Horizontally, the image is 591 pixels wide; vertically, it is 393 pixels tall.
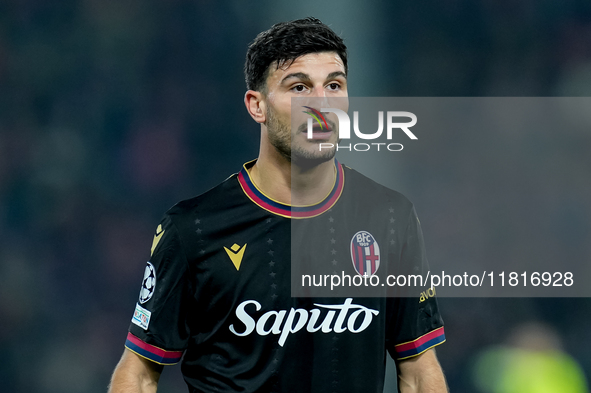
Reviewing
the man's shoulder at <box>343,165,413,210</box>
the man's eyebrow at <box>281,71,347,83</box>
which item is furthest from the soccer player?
the man's shoulder at <box>343,165,413,210</box>

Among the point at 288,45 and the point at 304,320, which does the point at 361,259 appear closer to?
the point at 304,320

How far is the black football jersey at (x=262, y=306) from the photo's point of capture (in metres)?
2.40

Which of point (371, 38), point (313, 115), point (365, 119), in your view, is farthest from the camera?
point (371, 38)

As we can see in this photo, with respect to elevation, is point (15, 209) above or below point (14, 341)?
above

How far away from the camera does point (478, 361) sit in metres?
4.43

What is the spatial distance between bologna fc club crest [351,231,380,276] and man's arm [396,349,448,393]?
0.40 metres

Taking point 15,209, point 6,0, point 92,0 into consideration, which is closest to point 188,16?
point 92,0

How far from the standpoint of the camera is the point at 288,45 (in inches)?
94.5

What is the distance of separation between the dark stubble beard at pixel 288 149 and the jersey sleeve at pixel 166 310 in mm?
496

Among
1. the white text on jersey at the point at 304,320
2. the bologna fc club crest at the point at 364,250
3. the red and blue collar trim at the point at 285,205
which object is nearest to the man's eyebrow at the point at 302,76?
the red and blue collar trim at the point at 285,205

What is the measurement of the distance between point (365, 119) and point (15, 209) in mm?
2407

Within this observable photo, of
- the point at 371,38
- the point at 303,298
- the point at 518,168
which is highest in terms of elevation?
the point at 371,38

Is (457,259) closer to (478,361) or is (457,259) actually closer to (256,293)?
(478,361)

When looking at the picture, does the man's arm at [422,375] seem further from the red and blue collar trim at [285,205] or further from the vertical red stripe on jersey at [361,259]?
the red and blue collar trim at [285,205]
